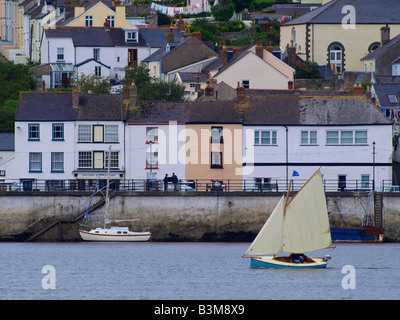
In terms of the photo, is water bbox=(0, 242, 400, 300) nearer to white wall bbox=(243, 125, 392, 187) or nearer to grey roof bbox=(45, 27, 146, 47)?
white wall bbox=(243, 125, 392, 187)

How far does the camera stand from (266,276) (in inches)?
2569

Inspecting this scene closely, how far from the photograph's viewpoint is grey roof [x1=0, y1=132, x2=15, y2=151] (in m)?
92.9

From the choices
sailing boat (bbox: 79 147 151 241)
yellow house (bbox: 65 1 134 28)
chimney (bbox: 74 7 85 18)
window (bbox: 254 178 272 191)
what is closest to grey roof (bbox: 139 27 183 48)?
yellow house (bbox: 65 1 134 28)

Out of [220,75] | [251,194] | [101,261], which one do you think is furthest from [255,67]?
[101,261]

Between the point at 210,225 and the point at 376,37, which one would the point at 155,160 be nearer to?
the point at 210,225

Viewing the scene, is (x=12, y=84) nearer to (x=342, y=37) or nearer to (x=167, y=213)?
(x=342, y=37)

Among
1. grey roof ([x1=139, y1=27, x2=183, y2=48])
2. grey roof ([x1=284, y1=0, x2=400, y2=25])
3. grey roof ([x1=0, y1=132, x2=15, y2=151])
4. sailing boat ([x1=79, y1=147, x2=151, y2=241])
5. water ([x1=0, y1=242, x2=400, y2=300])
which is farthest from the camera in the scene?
grey roof ([x1=284, y1=0, x2=400, y2=25])

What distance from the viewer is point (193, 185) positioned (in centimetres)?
8356

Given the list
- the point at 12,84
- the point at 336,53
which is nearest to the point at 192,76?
the point at 12,84

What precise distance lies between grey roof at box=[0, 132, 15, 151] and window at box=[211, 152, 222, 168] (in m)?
15.2

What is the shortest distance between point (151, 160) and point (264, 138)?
7.07m

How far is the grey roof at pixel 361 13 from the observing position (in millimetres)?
134625

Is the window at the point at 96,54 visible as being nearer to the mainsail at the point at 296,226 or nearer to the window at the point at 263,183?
the window at the point at 263,183

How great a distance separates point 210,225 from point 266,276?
14451mm
